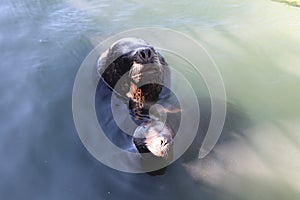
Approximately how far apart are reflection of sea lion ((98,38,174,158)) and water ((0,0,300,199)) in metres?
0.43

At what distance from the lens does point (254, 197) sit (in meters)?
4.00

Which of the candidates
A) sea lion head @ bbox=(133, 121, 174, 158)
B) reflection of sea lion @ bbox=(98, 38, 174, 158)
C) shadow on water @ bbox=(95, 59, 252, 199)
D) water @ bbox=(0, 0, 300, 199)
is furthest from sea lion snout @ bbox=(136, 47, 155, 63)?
water @ bbox=(0, 0, 300, 199)

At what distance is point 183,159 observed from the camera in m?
4.42

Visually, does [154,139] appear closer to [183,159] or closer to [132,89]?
[183,159]

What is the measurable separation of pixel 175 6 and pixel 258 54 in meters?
2.18

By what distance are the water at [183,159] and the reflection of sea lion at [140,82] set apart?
43cm

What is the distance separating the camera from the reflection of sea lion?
4.12 metres

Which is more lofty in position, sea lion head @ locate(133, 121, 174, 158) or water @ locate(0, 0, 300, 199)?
sea lion head @ locate(133, 121, 174, 158)

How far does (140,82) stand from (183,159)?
1061mm

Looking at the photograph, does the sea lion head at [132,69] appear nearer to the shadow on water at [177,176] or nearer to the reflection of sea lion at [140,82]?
the reflection of sea lion at [140,82]

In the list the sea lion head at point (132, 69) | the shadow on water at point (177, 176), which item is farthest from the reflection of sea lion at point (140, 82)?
the shadow on water at point (177, 176)

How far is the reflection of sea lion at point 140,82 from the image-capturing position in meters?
4.12

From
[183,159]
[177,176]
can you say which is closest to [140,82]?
[183,159]

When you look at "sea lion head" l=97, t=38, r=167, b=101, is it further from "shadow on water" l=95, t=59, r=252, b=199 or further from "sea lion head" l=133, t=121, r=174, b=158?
"sea lion head" l=133, t=121, r=174, b=158
